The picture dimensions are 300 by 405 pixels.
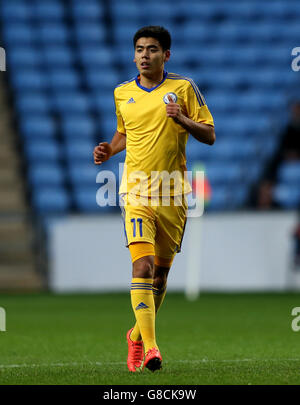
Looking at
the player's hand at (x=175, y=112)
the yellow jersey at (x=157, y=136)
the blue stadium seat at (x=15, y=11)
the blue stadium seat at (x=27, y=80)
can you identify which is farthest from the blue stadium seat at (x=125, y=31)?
the player's hand at (x=175, y=112)

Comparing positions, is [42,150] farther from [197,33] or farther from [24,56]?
[197,33]

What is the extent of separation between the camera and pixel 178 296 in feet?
51.8

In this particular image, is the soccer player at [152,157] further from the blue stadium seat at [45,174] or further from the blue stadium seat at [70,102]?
the blue stadium seat at [70,102]

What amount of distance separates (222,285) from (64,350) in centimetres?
917

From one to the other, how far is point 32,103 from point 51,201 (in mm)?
3085

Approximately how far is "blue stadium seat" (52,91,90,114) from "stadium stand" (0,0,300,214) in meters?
0.03

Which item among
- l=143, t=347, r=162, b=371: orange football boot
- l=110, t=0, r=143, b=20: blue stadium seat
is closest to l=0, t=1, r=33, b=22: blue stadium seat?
l=110, t=0, r=143, b=20: blue stadium seat

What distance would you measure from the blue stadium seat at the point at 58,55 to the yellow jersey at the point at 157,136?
49.9 ft

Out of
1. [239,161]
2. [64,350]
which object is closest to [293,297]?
[239,161]

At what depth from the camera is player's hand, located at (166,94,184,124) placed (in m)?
6.18

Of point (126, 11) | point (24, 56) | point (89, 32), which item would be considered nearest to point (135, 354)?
point (24, 56)

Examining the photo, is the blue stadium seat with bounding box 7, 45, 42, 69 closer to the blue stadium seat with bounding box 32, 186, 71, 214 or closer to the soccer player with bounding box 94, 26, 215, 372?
the blue stadium seat with bounding box 32, 186, 71, 214
